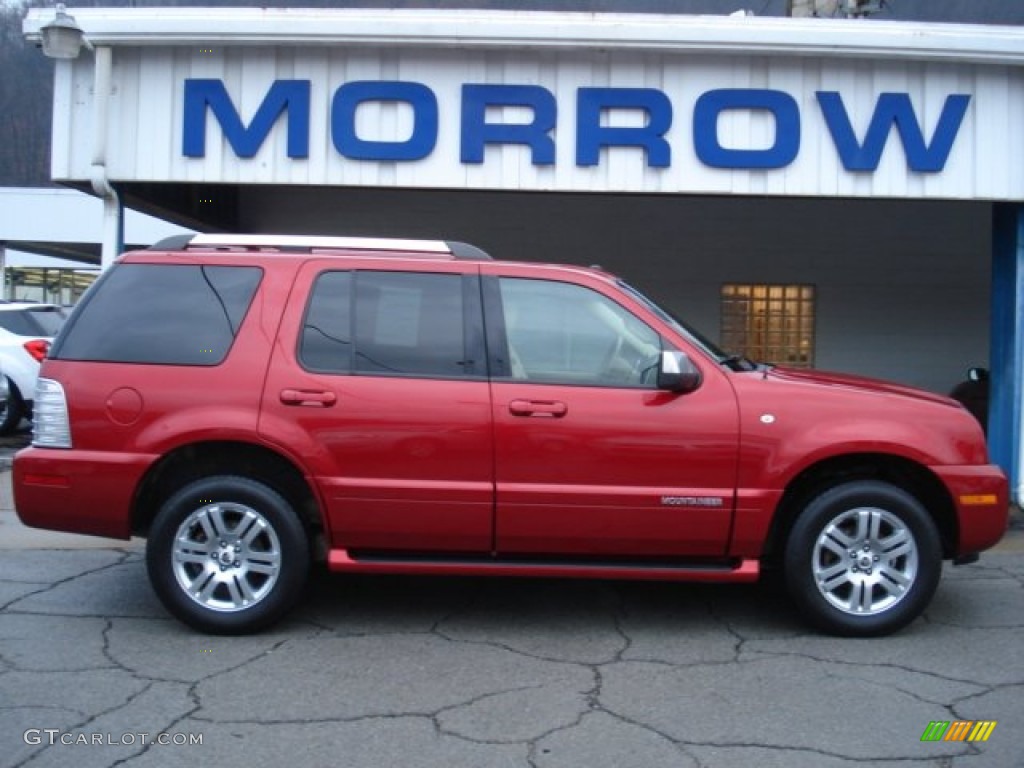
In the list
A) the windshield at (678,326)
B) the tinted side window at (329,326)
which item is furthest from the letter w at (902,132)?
the tinted side window at (329,326)

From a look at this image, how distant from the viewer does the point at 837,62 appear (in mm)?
8258

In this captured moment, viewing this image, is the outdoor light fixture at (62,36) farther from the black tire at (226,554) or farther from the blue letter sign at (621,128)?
the black tire at (226,554)

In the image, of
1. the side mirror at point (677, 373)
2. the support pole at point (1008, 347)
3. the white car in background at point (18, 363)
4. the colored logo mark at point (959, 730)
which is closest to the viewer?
the colored logo mark at point (959, 730)

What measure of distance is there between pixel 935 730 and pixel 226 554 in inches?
132

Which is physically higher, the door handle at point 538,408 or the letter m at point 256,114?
the letter m at point 256,114

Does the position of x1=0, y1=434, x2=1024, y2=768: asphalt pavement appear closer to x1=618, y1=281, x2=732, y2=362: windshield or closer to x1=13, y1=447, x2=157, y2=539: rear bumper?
x1=13, y1=447, x2=157, y2=539: rear bumper

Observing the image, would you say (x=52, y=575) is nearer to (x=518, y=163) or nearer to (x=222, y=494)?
(x=222, y=494)

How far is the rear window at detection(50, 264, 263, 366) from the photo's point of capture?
5.17 m

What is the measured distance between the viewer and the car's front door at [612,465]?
16.5ft

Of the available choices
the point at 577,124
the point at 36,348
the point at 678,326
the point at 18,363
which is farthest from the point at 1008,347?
the point at 18,363

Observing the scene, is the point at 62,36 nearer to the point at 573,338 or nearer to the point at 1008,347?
the point at 573,338

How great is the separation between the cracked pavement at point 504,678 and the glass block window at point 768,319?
6.45 m

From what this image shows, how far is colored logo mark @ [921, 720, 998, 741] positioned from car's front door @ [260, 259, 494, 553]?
7.07 feet

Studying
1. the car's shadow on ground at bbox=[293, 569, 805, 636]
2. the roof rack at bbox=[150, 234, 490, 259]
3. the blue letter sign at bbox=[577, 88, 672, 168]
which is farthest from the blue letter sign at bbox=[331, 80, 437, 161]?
the car's shadow on ground at bbox=[293, 569, 805, 636]
